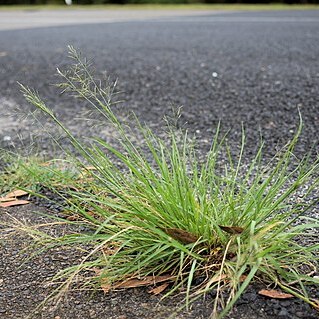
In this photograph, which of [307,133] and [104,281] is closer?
[104,281]

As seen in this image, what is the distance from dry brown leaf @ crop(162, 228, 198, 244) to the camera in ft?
5.80

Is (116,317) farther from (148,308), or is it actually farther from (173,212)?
(173,212)

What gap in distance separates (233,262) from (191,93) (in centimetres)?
279

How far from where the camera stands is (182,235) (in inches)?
70.0

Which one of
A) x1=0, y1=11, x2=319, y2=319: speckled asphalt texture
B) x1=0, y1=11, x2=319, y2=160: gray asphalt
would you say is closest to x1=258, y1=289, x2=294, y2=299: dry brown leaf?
x1=0, y1=11, x2=319, y2=319: speckled asphalt texture

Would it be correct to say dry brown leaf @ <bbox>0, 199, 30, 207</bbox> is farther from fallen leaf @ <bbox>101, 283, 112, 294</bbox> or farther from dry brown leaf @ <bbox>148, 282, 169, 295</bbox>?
dry brown leaf @ <bbox>148, 282, 169, 295</bbox>

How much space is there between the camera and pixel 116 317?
5.40 feet

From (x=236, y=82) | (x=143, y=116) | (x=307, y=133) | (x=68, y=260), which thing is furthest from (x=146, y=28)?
(x=68, y=260)

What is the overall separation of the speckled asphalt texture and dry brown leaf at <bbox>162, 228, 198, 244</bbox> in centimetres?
20

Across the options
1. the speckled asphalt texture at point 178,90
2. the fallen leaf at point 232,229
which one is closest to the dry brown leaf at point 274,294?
the speckled asphalt texture at point 178,90

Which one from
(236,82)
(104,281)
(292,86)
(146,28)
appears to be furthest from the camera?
(146,28)

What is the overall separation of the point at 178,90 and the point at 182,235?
9.25 feet

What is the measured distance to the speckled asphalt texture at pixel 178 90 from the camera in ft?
5.64

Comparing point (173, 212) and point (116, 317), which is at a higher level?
point (173, 212)
